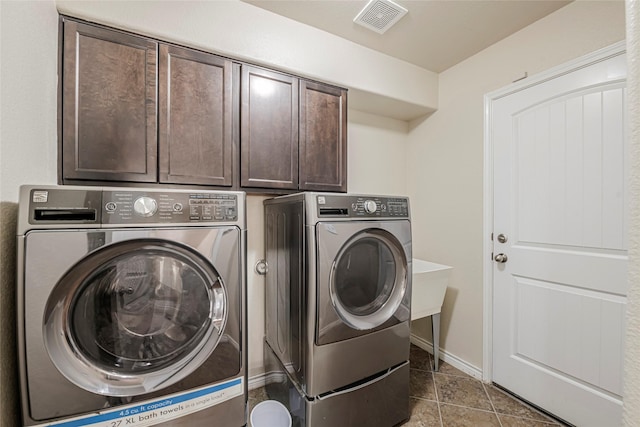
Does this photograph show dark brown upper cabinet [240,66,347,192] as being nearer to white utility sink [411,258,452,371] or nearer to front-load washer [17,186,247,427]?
front-load washer [17,186,247,427]

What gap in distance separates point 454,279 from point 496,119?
1.31 m

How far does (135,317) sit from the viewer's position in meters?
0.99

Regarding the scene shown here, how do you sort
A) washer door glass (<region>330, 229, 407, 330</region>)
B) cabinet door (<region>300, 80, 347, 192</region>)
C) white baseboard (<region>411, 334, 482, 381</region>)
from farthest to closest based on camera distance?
white baseboard (<region>411, 334, 482, 381</region>)
cabinet door (<region>300, 80, 347, 192</region>)
washer door glass (<region>330, 229, 407, 330</region>)

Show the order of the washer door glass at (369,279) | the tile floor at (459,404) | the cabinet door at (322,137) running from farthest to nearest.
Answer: the cabinet door at (322,137), the tile floor at (459,404), the washer door glass at (369,279)

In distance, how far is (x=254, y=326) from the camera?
77.9 inches

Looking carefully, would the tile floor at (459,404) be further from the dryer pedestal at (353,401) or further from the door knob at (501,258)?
the door knob at (501,258)

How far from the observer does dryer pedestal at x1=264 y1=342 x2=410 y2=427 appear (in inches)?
50.3

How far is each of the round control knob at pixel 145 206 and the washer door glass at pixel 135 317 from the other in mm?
100

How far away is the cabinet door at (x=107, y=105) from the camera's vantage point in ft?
4.02

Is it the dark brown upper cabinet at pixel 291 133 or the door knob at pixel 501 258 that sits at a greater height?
the dark brown upper cabinet at pixel 291 133

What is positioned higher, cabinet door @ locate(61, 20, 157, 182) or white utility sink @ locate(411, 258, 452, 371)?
cabinet door @ locate(61, 20, 157, 182)

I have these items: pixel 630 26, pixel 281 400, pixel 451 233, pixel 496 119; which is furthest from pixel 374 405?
pixel 496 119

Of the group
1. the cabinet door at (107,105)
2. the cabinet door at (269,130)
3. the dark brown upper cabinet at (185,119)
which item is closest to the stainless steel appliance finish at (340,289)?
the cabinet door at (269,130)

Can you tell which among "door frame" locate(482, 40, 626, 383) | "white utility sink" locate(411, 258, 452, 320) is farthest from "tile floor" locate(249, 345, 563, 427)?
"white utility sink" locate(411, 258, 452, 320)
